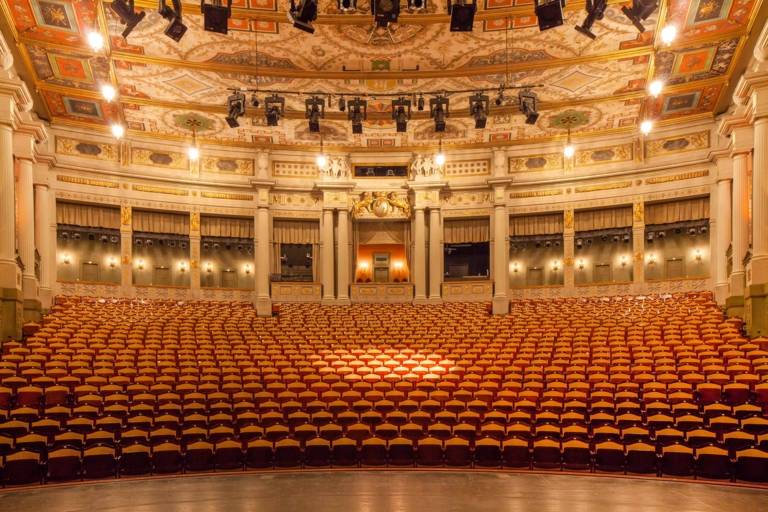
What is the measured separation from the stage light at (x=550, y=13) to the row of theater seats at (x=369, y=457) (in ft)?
17.6

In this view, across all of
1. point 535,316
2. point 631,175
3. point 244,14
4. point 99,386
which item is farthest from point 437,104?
point 99,386

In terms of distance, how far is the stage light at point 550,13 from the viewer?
30.3ft

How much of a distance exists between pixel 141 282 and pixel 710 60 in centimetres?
1443

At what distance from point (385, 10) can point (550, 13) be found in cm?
217

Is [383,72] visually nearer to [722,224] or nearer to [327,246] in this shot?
[327,246]

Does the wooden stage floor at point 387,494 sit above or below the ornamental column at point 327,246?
below

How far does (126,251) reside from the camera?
17.7 metres

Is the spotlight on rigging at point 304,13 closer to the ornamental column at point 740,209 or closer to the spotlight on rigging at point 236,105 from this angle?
the spotlight on rigging at point 236,105

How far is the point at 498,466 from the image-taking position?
8336 mm

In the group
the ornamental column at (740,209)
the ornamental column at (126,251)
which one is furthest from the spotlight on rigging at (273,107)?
the ornamental column at (740,209)

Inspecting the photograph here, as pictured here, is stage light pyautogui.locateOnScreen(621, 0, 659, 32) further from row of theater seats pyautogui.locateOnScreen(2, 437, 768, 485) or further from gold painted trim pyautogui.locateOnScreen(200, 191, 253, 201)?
gold painted trim pyautogui.locateOnScreen(200, 191, 253, 201)

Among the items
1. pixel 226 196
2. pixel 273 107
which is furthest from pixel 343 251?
pixel 273 107

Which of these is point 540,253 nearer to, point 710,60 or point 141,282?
point 710,60

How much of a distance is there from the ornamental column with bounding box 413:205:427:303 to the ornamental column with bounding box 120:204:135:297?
7.24 metres
